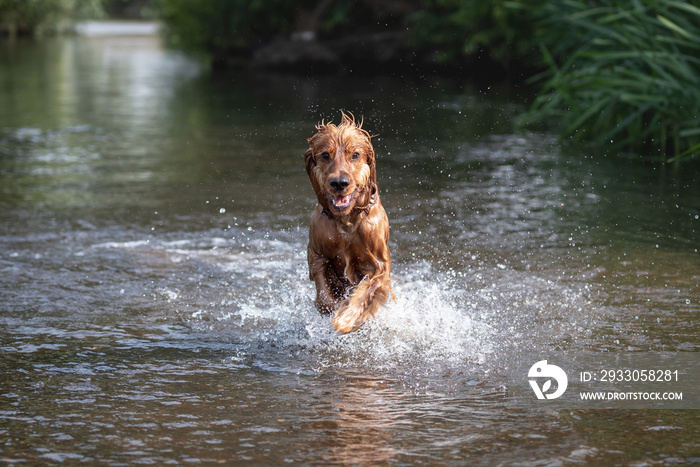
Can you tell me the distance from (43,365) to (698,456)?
11.1 feet

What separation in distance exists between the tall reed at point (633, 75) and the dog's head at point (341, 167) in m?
5.37

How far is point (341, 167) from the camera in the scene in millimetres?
5434

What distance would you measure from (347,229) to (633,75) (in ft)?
23.0

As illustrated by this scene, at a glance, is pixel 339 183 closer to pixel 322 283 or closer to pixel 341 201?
pixel 341 201

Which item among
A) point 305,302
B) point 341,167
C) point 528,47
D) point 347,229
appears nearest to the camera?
point 341,167

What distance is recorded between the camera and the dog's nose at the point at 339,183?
5391 millimetres

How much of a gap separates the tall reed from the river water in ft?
1.98

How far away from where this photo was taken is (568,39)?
46.6 ft

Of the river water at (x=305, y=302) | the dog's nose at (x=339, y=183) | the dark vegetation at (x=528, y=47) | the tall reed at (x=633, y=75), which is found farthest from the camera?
the dark vegetation at (x=528, y=47)
